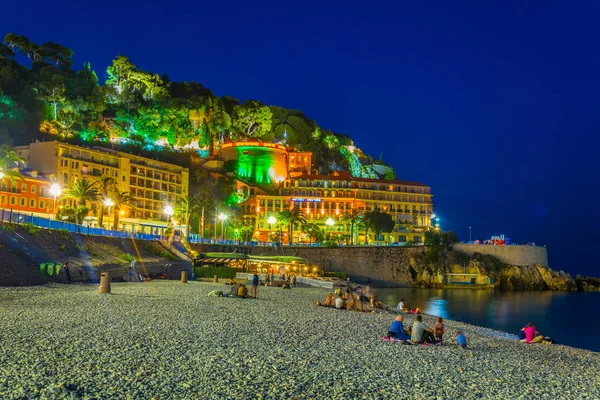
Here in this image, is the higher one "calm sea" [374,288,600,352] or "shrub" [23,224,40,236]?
"shrub" [23,224,40,236]

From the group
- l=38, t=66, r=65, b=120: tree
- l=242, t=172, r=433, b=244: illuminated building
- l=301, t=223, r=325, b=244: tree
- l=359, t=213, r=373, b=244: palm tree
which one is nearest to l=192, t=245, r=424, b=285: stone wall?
l=359, t=213, r=373, b=244: palm tree

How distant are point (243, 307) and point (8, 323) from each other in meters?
12.3

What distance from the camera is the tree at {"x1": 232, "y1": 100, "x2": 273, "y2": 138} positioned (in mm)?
140250

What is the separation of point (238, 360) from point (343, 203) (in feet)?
372

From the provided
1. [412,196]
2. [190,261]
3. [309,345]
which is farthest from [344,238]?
[309,345]

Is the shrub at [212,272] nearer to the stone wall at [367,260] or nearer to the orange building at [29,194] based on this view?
the orange building at [29,194]

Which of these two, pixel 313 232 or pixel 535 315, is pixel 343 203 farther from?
pixel 535 315

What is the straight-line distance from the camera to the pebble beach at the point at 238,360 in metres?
10.7

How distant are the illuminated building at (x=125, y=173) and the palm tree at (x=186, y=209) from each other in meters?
2.82

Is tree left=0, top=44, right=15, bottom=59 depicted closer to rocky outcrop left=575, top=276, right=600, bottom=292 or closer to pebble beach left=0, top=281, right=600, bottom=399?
pebble beach left=0, top=281, right=600, bottom=399

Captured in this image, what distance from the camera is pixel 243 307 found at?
27.3 meters

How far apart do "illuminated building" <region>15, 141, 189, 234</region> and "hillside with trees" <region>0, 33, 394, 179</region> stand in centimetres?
597

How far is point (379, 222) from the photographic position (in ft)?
369

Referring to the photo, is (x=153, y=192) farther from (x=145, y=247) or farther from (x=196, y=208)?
(x=145, y=247)
